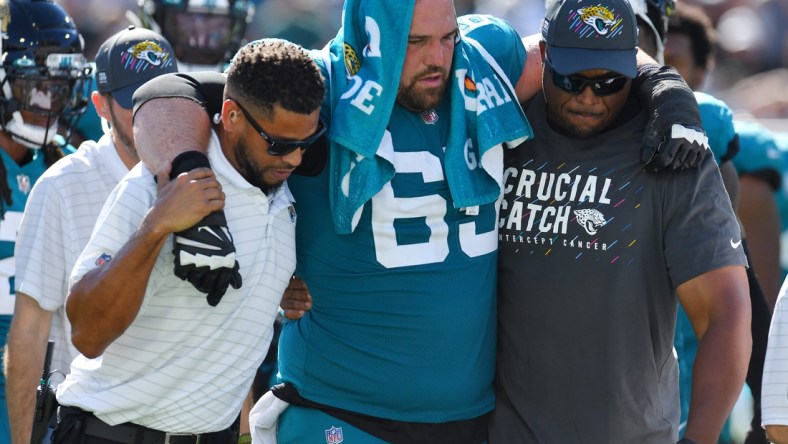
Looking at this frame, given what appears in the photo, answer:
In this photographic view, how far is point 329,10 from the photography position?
41.2 feet

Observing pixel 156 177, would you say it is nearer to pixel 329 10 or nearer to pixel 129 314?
pixel 129 314

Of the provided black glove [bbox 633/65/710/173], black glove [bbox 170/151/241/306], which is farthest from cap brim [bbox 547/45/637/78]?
black glove [bbox 170/151/241/306]

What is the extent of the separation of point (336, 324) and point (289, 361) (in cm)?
24

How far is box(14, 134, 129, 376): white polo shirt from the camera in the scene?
4.28m

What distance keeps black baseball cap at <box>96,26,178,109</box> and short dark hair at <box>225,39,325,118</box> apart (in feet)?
4.44

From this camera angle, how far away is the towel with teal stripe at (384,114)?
3764mm

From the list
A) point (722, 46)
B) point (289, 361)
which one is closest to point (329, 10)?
point (722, 46)

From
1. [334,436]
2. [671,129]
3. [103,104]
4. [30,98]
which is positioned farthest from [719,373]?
[30,98]

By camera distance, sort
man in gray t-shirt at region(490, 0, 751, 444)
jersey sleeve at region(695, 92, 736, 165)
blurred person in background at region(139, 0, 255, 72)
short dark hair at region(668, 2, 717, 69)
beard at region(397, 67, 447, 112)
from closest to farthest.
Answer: man in gray t-shirt at region(490, 0, 751, 444), beard at region(397, 67, 447, 112), jersey sleeve at region(695, 92, 736, 165), short dark hair at region(668, 2, 717, 69), blurred person in background at region(139, 0, 255, 72)

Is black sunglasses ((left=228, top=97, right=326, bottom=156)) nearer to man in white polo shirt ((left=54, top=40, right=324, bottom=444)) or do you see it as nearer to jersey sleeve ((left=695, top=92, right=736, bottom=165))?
man in white polo shirt ((left=54, top=40, right=324, bottom=444))

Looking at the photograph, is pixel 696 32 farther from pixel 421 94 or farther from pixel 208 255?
pixel 208 255

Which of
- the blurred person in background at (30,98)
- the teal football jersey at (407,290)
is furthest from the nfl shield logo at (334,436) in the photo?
the blurred person in background at (30,98)

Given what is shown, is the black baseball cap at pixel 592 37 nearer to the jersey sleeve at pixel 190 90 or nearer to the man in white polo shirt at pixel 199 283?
the man in white polo shirt at pixel 199 283

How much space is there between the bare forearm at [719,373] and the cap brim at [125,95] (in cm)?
238
